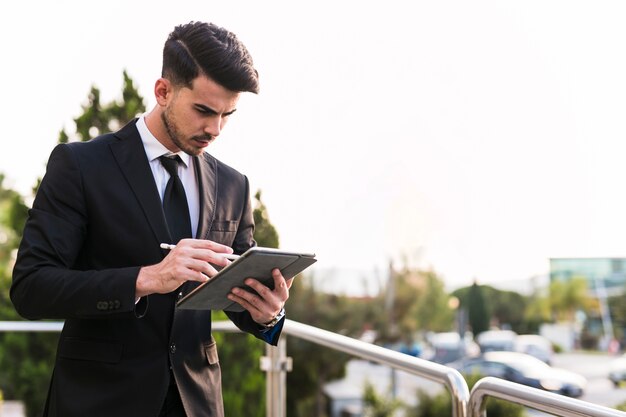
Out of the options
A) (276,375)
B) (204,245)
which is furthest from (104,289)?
(276,375)

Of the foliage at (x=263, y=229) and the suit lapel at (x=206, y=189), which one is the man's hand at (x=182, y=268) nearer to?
the suit lapel at (x=206, y=189)

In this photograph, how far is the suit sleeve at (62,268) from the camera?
151 centimetres

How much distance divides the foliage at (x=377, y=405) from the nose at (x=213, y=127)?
969 inches

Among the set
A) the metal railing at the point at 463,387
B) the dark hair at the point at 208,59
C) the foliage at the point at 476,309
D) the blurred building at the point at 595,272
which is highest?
the dark hair at the point at 208,59

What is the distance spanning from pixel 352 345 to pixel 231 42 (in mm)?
1138

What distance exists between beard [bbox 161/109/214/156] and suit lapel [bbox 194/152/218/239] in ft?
0.22

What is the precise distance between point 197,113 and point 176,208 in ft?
0.68

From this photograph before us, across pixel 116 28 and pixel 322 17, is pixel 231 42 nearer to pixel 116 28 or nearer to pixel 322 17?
pixel 116 28

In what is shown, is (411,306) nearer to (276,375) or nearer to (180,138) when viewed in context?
(276,375)

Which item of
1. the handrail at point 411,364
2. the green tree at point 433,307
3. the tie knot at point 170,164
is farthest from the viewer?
the green tree at point 433,307

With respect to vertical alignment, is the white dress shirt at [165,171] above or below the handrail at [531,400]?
above

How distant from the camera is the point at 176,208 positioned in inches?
67.7

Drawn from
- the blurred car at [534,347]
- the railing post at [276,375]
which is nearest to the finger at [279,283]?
the railing post at [276,375]

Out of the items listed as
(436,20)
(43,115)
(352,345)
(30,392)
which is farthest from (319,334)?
(436,20)
